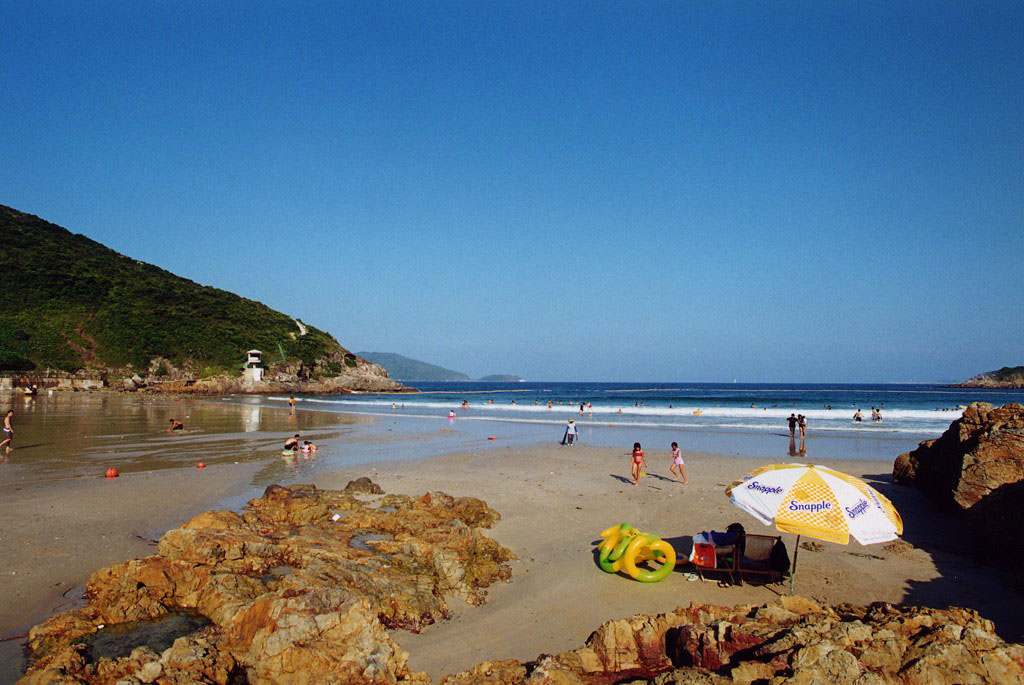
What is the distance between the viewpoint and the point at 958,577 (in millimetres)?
9406

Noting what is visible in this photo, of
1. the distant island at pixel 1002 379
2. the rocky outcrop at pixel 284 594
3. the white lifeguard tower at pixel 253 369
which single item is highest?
the white lifeguard tower at pixel 253 369

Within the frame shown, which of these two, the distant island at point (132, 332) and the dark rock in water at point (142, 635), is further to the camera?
the distant island at point (132, 332)

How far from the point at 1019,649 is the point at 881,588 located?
4.77 meters

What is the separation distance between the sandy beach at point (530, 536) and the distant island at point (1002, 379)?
172942 mm

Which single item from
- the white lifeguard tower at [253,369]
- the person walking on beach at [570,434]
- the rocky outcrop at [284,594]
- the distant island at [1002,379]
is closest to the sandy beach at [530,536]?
the rocky outcrop at [284,594]

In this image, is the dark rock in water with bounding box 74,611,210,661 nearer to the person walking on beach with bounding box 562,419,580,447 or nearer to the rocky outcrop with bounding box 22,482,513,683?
the rocky outcrop with bounding box 22,482,513,683

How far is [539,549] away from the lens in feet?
35.6

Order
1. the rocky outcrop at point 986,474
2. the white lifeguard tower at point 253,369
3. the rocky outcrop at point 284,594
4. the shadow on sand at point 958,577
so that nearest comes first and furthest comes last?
the rocky outcrop at point 284,594, the shadow on sand at point 958,577, the rocky outcrop at point 986,474, the white lifeguard tower at point 253,369

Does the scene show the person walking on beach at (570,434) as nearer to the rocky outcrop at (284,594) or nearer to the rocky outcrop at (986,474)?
the rocky outcrop at (986,474)

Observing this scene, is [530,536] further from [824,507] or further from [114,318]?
[114,318]

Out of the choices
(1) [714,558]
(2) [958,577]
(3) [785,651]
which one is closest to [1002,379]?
(2) [958,577]

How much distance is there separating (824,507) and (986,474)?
6.02 metres

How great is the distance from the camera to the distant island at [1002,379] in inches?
5817

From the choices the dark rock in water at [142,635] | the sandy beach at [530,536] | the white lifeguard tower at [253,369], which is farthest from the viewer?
the white lifeguard tower at [253,369]
